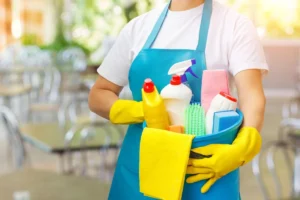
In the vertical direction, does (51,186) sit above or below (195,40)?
below

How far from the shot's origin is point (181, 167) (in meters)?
1.05

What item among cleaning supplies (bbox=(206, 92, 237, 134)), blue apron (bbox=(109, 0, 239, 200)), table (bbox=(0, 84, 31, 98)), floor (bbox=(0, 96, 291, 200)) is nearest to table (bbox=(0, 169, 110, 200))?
blue apron (bbox=(109, 0, 239, 200))

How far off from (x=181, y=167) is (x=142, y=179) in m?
0.11

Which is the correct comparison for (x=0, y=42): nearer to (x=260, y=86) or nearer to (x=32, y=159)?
(x=32, y=159)

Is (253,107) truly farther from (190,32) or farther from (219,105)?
(190,32)

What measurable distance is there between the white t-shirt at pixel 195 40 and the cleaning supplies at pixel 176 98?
0.44ft

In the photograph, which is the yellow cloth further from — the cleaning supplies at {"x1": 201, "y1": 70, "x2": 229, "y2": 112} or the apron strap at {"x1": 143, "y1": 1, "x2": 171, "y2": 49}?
the apron strap at {"x1": 143, "y1": 1, "x2": 171, "y2": 49}

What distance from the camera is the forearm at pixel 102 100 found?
1.33 metres

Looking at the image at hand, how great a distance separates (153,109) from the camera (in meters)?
1.09

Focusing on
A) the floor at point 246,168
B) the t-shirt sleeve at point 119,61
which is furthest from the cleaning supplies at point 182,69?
the floor at point 246,168

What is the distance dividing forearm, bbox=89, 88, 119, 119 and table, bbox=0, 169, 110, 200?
47 centimetres

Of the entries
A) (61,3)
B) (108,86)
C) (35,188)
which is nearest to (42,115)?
(61,3)

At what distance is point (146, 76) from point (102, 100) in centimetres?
14

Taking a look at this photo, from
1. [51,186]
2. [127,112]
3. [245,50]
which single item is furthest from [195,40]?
[51,186]
